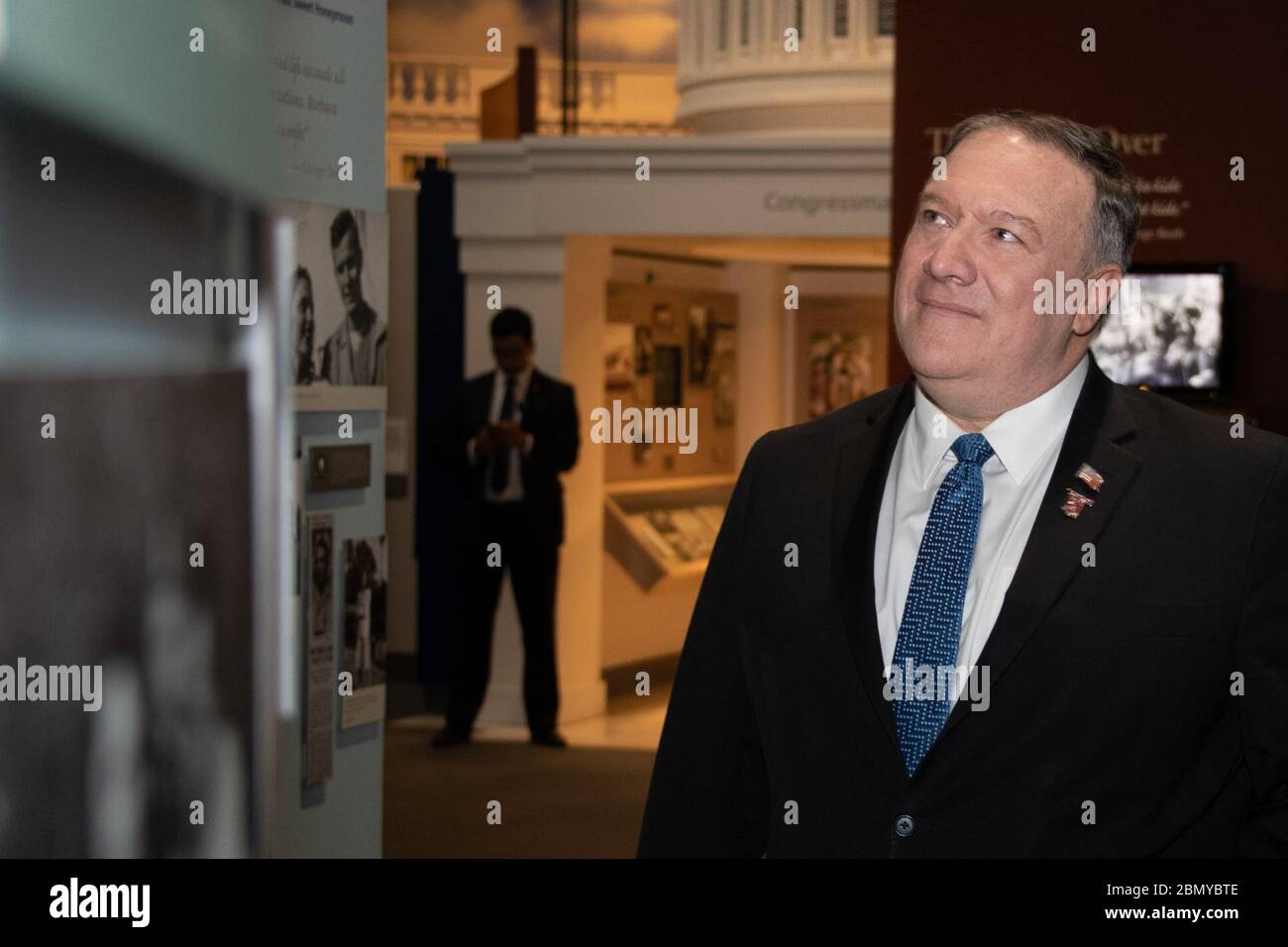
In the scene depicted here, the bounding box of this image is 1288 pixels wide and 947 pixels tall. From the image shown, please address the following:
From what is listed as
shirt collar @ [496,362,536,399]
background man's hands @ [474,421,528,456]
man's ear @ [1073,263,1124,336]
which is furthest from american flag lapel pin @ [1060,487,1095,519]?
shirt collar @ [496,362,536,399]

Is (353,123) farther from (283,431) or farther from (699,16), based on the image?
(699,16)

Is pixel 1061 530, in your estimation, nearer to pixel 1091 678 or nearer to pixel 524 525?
pixel 1091 678

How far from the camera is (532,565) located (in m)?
7.80

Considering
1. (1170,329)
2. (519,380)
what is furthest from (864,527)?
(519,380)

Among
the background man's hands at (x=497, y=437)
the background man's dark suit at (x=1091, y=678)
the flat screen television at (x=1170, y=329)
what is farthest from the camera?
the background man's hands at (x=497, y=437)

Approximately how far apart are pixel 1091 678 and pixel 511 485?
6.00 m

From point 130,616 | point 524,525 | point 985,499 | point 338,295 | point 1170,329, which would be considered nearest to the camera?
point 985,499

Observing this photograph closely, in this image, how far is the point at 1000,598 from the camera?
1916mm

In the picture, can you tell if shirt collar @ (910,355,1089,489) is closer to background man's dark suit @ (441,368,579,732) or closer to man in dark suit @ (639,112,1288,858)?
man in dark suit @ (639,112,1288,858)

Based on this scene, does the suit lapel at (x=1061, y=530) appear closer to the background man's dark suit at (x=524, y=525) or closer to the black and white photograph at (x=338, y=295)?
the black and white photograph at (x=338, y=295)

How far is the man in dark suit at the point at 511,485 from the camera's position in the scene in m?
7.69

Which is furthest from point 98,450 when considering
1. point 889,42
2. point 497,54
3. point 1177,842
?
point 497,54

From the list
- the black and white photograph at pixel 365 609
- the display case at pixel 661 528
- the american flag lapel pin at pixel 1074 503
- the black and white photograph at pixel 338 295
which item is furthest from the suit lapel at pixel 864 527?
the display case at pixel 661 528

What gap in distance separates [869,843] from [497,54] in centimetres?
1702
